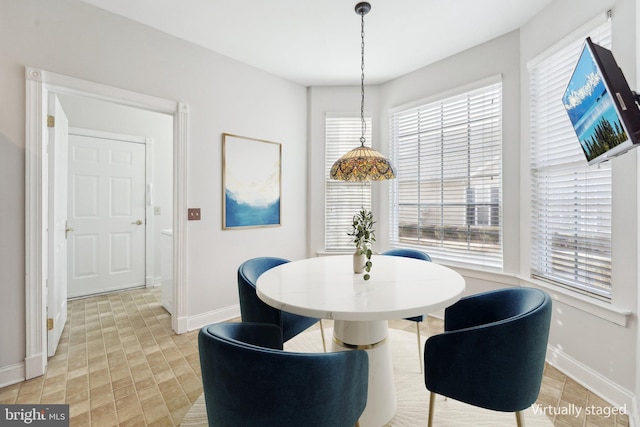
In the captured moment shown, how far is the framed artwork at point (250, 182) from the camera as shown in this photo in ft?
10.2

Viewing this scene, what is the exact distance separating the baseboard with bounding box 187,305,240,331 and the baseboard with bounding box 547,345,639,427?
2.89 meters

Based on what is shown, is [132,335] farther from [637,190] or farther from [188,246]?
[637,190]

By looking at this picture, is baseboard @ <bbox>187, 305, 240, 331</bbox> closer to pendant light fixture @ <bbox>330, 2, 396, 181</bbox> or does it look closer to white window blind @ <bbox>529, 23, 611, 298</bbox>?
pendant light fixture @ <bbox>330, 2, 396, 181</bbox>

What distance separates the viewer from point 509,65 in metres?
2.66

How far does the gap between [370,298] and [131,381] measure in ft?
6.11

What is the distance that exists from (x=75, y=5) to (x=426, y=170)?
136 inches

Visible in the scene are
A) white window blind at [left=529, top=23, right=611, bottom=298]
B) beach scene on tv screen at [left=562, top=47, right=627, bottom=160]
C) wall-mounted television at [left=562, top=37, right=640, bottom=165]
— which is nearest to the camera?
wall-mounted television at [left=562, top=37, right=640, bottom=165]

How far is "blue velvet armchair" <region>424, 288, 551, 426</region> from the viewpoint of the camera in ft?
3.81

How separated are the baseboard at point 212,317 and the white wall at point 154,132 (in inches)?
74.6

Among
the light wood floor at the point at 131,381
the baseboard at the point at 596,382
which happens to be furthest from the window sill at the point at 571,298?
the light wood floor at the point at 131,381

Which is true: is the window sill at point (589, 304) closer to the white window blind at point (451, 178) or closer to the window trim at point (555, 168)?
the window trim at point (555, 168)

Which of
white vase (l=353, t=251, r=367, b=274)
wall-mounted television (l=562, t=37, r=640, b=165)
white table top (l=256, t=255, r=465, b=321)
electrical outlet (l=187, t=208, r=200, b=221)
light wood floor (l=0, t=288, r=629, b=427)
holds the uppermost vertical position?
wall-mounted television (l=562, t=37, r=640, b=165)

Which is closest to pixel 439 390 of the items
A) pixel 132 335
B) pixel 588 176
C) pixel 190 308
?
pixel 588 176

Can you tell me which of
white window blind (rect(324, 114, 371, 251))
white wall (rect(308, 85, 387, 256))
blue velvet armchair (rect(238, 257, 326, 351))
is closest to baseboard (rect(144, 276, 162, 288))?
white wall (rect(308, 85, 387, 256))
